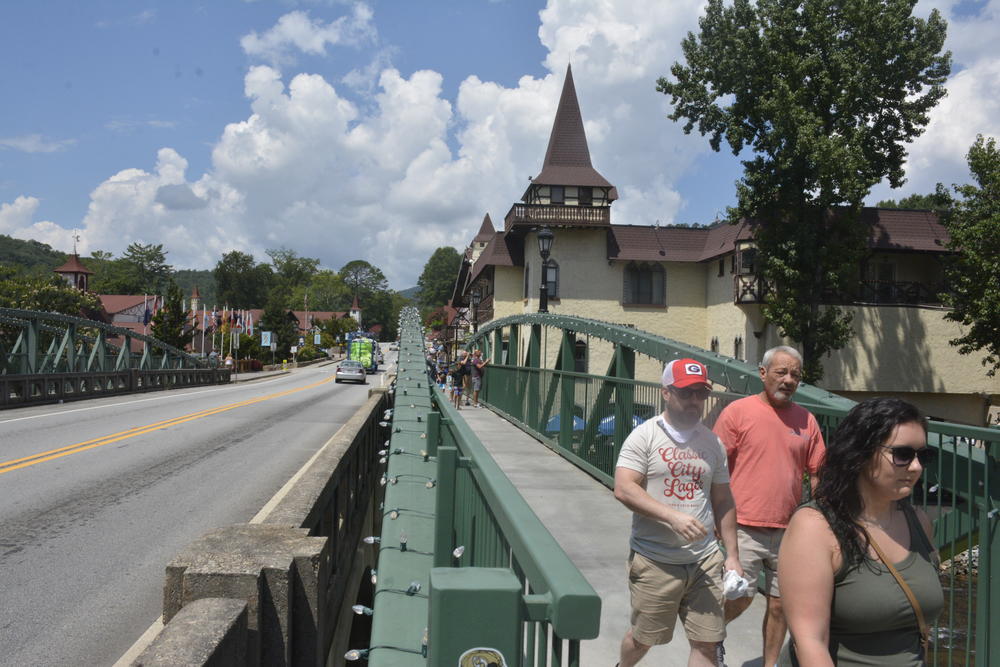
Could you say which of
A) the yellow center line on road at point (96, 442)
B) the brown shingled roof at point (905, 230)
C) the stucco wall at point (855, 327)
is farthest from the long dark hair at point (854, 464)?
the brown shingled roof at point (905, 230)

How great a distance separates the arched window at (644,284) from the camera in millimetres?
41938

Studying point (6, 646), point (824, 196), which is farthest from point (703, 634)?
point (824, 196)

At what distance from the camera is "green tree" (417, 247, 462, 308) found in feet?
556

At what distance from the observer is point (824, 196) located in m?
29.5

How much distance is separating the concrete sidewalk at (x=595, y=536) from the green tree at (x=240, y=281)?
144 m

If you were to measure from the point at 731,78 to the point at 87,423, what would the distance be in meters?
25.1

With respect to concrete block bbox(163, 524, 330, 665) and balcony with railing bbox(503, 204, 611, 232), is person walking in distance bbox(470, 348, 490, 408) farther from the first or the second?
concrete block bbox(163, 524, 330, 665)

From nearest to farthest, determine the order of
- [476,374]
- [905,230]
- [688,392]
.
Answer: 1. [688,392]
2. [476,374]
3. [905,230]

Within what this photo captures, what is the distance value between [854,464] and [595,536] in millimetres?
5983

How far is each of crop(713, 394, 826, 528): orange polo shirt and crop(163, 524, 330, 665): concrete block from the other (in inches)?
102

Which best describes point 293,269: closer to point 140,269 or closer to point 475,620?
point 140,269

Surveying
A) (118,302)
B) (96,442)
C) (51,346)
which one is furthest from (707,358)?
(118,302)

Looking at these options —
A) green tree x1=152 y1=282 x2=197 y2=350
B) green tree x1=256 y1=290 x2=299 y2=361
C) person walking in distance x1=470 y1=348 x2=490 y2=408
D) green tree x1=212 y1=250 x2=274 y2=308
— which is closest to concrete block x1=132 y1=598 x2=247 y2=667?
person walking in distance x1=470 y1=348 x2=490 y2=408

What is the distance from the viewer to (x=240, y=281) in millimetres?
151875
